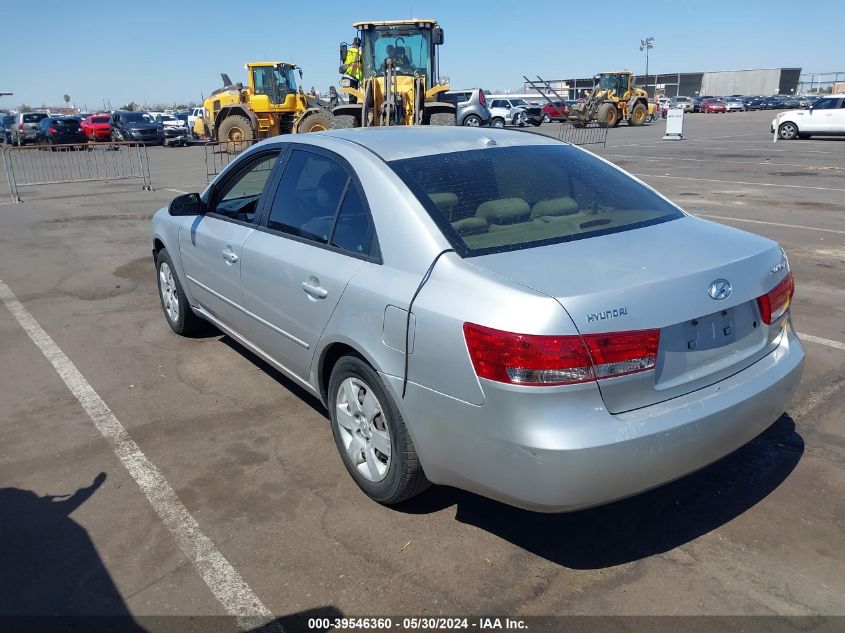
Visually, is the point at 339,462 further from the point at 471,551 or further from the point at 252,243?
the point at 252,243

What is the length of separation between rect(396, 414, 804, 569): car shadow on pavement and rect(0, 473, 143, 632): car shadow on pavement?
4.41 feet

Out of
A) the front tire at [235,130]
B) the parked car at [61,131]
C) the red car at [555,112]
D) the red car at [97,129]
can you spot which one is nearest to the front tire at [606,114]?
the red car at [555,112]

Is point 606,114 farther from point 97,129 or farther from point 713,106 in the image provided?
point 713,106

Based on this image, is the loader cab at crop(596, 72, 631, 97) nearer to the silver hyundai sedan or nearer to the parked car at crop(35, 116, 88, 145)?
the parked car at crop(35, 116, 88, 145)

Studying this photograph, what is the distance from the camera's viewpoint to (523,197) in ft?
11.7

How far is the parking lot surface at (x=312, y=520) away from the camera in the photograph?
9.40 feet

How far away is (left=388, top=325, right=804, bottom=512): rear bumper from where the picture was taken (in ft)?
8.49

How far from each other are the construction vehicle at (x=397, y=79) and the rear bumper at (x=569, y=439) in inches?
612

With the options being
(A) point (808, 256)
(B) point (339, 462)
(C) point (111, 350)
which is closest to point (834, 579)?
(B) point (339, 462)

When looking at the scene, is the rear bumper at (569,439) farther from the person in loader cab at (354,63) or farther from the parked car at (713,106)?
the parked car at (713,106)

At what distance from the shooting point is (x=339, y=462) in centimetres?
392

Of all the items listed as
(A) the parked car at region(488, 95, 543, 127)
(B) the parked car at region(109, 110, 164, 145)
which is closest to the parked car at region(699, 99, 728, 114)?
(A) the parked car at region(488, 95, 543, 127)

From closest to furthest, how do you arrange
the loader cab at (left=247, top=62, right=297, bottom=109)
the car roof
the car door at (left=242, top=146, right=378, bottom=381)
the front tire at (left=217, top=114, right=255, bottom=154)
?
the car door at (left=242, top=146, right=378, bottom=381), the car roof, the front tire at (left=217, top=114, right=255, bottom=154), the loader cab at (left=247, top=62, right=297, bottom=109)

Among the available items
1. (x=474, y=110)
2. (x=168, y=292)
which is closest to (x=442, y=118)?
(x=474, y=110)
